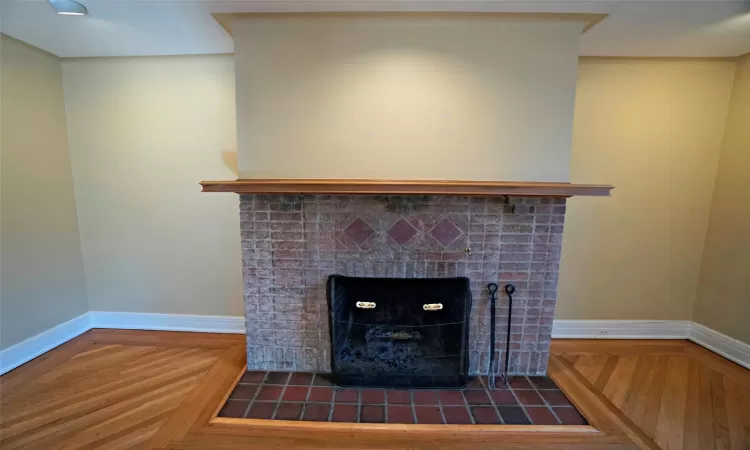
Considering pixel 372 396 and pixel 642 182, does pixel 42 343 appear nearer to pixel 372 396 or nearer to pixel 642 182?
pixel 372 396

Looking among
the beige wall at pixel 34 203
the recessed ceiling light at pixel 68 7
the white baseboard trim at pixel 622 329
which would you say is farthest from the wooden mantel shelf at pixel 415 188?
the beige wall at pixel 34 203

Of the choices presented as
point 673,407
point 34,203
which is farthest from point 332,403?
point 34,203

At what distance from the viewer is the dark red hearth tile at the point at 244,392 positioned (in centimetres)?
195

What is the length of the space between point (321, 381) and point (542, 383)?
1.51 m

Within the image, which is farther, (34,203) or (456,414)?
(34,203)

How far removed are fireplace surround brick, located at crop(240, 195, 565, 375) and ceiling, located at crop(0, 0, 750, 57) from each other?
1097mm

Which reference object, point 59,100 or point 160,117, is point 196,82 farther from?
point 59,100

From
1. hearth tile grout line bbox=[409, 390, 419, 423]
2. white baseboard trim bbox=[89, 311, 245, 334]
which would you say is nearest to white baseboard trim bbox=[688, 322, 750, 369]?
hearth tile grout line bbox=[409, 390, 419, 423]

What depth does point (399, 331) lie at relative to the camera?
81.5 inches

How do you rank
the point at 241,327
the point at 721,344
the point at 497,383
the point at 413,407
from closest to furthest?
the point at 413,407 → the point at 497,383 → the point at 721,344 → the point at 241,327

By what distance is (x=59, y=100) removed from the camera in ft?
8.28

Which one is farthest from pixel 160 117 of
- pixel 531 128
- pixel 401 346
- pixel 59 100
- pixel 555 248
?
pixel 555 248

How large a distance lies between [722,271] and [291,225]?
3.44m

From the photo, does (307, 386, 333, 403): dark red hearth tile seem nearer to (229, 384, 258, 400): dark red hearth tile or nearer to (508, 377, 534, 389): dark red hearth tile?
(229, 384, 258, 400): dark red hearth tile
